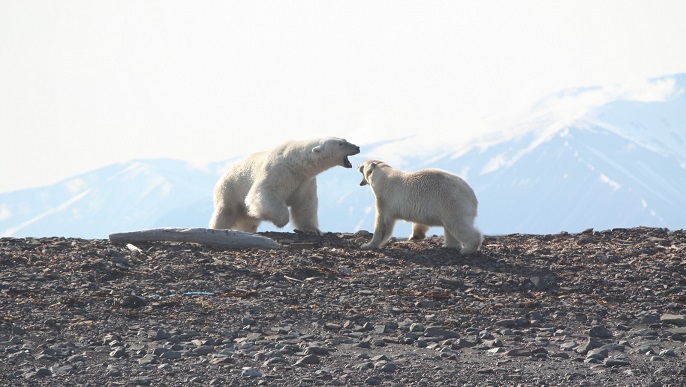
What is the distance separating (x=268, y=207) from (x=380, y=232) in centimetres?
245

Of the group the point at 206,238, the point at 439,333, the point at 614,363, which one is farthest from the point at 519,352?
the point at 206,238

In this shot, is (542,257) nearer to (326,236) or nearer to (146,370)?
(326,236)

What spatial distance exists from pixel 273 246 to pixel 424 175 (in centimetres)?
215

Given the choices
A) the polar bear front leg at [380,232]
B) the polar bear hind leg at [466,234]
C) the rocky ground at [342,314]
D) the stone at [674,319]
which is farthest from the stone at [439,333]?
the polar bear front leg at [380,232]

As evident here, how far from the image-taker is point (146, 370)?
6891 mm

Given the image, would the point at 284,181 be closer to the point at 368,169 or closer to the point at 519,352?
the point at 368,169

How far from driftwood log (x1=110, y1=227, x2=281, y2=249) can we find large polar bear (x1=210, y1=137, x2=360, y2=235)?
203cm

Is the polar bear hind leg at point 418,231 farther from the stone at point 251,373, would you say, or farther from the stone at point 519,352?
the stone at point 251,373

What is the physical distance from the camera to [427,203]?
11.9 metres

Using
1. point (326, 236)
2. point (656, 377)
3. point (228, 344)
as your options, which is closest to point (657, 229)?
point (326, 236)

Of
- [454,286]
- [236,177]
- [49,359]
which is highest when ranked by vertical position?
[236,177]

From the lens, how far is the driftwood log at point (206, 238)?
12.2m

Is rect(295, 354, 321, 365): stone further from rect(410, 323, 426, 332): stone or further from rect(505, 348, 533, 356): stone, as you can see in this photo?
rect(505, 348, 533, 356): stone

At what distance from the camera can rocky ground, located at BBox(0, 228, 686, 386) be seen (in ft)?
22.6
